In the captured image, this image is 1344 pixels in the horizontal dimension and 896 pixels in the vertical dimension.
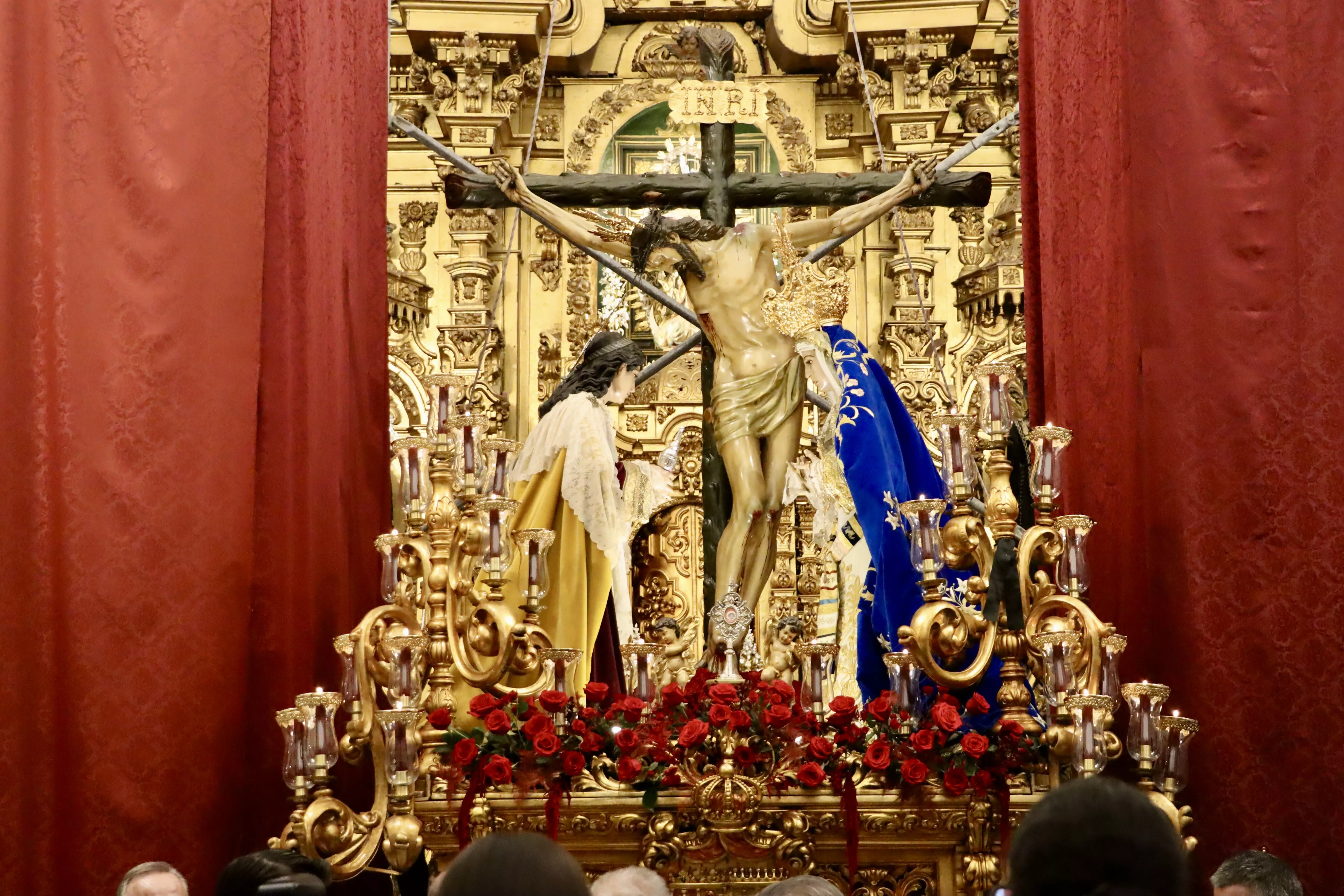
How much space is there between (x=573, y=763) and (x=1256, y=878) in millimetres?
1527

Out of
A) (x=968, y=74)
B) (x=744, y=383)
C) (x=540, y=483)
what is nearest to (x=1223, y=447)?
(x=744, y=383)

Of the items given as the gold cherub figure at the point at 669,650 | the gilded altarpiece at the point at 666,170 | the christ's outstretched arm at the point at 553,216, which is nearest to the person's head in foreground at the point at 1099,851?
the gold cherub figure at the point at 669,650

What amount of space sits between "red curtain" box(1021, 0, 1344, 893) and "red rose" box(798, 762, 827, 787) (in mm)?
986

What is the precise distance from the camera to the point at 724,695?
4.07 m

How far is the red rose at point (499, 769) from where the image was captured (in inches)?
155

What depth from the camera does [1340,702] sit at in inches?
161

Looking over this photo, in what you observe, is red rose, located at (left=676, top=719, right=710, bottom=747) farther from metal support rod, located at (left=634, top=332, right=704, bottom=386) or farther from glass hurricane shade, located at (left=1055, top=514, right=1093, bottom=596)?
metal support rod, located at (left=634, top=332, right=704, bottom=386)

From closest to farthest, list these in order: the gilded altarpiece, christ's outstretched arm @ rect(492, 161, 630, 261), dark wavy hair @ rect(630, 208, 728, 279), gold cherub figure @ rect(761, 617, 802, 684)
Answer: gold cherub figure @ rect(761, 617, 802, 684), dark wavy hair @ rect(630, 208, 728, 279), christ's outstretched arm @ rect(492, 161, 630, 261), the gilded altarpiece

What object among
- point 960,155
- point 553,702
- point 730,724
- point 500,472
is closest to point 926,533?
point 730,724

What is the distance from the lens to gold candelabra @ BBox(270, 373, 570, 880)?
389cm

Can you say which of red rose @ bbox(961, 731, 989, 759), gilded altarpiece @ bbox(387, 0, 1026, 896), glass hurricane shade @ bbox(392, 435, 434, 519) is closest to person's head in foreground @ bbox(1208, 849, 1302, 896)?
red rose @ bbox(961, 731, 989, 759)

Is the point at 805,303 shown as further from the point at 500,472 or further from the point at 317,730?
the point at 317,730

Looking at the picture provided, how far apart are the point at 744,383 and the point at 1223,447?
143cm

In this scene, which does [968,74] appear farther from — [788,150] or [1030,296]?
[1030,296]
